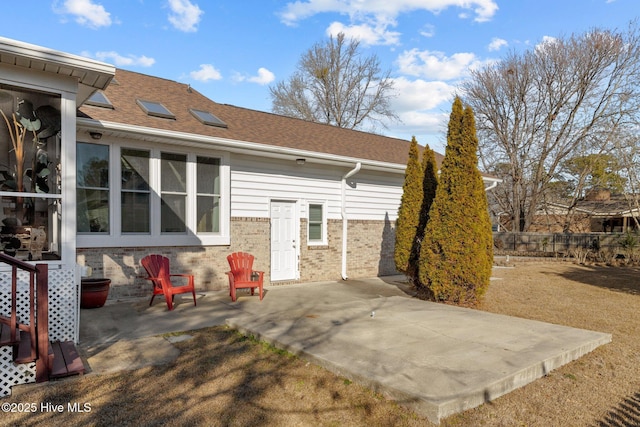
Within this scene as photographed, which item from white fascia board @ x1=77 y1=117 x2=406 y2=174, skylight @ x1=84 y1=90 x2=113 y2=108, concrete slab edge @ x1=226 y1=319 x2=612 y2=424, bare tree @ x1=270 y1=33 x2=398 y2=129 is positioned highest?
Result: bare tree @ x1=270 y1=33 x2=398 y2=129

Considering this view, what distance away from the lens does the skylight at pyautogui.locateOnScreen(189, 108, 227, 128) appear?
8459mm

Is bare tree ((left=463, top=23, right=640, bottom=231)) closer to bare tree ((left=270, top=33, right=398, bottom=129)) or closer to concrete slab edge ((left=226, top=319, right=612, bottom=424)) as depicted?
bare tree ((left=270, top=33, right=398, bottom=129))

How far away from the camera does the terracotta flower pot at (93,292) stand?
622 centimetres

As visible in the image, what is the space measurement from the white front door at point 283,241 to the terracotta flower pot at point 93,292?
358 cm

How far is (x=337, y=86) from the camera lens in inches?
1063

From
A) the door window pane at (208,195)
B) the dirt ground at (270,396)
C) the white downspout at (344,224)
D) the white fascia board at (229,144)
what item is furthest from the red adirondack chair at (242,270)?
the white downspout at (344,224)

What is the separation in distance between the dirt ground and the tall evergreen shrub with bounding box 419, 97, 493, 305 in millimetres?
2384

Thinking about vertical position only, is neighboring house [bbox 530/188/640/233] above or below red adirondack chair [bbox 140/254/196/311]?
above

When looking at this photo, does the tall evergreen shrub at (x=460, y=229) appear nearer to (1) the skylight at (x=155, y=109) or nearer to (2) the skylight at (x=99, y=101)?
(1) the skylight at (x=155, y=109)

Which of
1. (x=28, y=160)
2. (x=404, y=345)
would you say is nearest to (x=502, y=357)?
(x=404, y=345)

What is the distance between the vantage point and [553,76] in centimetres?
2039

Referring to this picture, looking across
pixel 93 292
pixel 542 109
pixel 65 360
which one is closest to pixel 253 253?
pixel 93 292

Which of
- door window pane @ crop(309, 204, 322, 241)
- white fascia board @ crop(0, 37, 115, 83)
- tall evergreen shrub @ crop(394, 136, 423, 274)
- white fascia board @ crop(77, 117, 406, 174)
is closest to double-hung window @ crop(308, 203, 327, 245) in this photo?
door window pane @ crop(309, 204, 322, 241)

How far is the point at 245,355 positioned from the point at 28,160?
401cm
